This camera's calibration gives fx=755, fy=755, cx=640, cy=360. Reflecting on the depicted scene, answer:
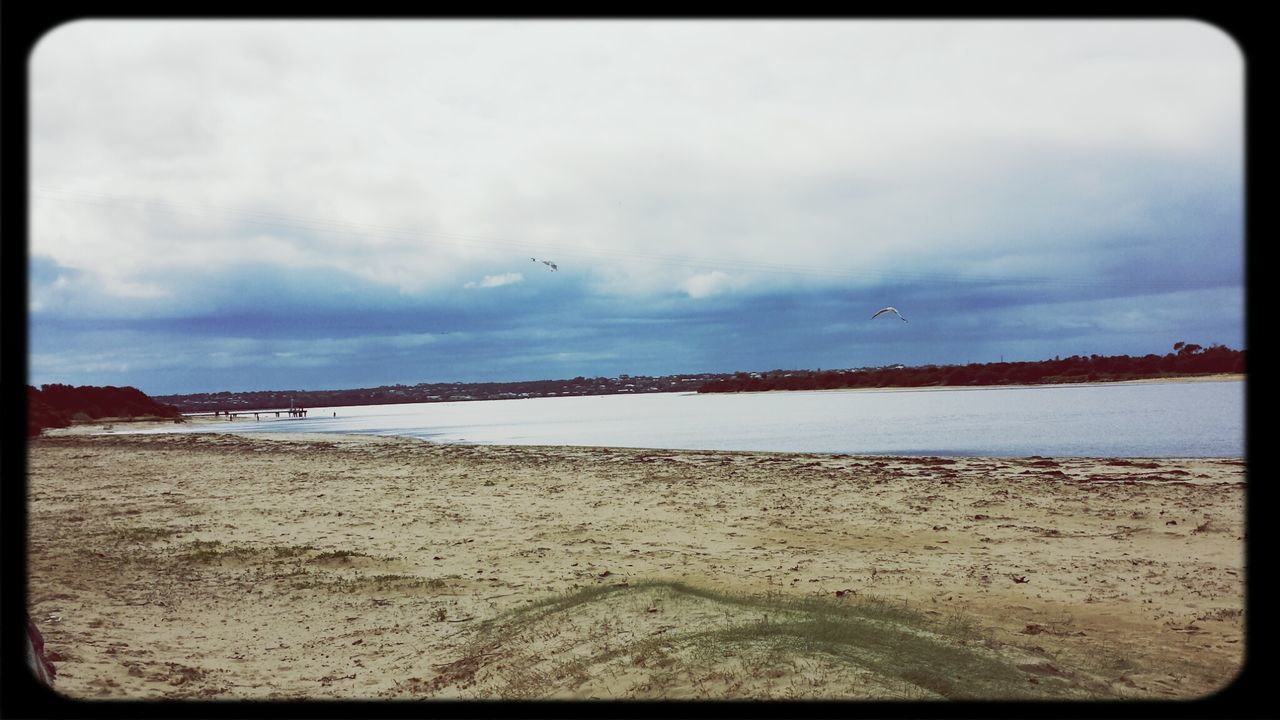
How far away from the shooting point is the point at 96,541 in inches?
407

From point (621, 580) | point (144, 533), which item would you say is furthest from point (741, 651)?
point (144, 533)

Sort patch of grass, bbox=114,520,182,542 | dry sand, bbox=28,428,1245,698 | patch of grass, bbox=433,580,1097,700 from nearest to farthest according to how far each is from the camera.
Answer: patch of grass, bbox=433,580,1097,700 < dry sand, bbox=28,428,1245,698 < patch of grass, bbox=114,520,182,542

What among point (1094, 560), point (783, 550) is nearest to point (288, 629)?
point (783, 550)

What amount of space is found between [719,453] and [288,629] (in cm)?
1788

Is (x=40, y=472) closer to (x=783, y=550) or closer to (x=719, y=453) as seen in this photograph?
(x=719, y=453)

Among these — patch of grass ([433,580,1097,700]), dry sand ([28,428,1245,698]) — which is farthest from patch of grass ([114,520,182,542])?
patch of grass ([433,580,1097,700])

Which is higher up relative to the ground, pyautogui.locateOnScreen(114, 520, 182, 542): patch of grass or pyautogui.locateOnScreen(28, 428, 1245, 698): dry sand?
pyautogui.locateOnScreen(28, 428, 1245, 698): dry sand

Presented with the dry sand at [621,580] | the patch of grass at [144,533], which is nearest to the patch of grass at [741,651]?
the dry sand at [621,580]

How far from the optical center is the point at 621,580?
789 centimetres

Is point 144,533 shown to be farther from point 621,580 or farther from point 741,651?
point 741,651

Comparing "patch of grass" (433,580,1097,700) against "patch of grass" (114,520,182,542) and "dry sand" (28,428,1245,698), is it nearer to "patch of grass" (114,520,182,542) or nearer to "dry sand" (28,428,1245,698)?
"dry sand" (28,428,1245,698)

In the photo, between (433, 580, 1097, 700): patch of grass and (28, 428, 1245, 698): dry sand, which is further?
(28, 428, 1245, 698): dry sand

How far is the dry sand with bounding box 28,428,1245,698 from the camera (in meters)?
5.21

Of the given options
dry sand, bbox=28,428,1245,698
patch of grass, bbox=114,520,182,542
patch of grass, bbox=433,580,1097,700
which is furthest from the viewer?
patch of grass, bbox=114,520,182,542
